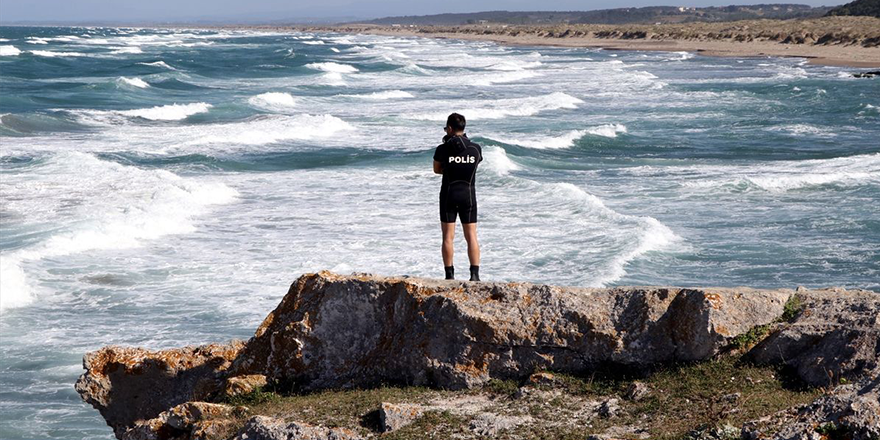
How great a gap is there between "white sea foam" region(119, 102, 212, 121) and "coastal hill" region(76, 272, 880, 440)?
1183 inches

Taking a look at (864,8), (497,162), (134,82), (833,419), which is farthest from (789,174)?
(864,8)

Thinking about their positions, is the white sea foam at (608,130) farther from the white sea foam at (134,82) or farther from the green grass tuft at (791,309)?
the white sea foam at (134,82)

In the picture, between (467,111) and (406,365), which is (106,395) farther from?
(467,111)

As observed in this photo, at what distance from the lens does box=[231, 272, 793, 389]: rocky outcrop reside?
588 cm

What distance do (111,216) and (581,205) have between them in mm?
8453

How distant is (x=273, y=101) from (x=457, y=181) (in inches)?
1366

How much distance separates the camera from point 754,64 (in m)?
61.4

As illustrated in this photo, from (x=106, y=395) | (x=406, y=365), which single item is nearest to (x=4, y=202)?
(x=106, y=395)

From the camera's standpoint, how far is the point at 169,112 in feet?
120

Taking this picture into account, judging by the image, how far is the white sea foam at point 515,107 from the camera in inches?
1432

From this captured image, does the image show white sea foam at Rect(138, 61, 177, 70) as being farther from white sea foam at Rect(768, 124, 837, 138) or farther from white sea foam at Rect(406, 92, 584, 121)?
white sea foam at Rect(768, 124, 837, 138)

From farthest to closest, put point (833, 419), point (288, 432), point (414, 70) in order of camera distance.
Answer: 1. point (414, 70)
2. point (288, 432)
3. point (833, 419)

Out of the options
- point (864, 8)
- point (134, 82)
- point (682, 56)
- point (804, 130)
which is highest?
point (864, 8)

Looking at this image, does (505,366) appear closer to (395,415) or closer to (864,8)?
(395,415)
